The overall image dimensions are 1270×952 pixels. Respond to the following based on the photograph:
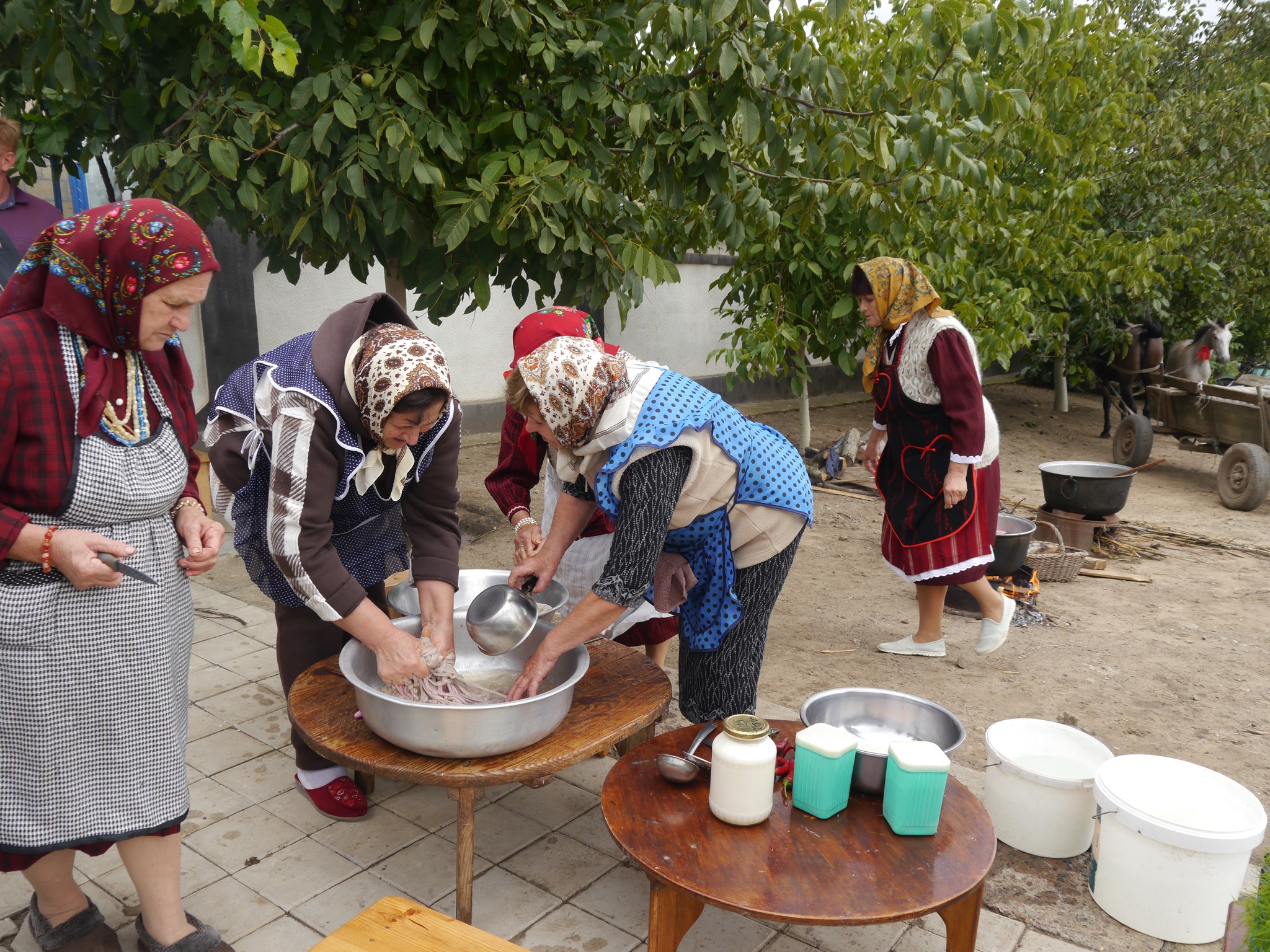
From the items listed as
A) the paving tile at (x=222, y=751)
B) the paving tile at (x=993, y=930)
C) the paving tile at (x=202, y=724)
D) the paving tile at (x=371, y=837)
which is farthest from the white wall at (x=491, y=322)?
the paving tile at (x=993, y=930)

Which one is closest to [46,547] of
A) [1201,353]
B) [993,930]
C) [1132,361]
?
[993,930]

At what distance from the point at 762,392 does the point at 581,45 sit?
28.9 feet

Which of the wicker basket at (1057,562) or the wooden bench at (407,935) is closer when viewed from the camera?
the wooden bench at (407,935)

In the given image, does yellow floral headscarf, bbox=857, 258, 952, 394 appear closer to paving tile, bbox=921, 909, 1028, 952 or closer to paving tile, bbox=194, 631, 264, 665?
paving tile, bbox=921, 909, 1028, 952

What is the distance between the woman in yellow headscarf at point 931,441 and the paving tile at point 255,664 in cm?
268

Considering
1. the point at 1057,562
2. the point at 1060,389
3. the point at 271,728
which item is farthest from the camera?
the point at 1060,389

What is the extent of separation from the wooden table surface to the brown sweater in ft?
0.89

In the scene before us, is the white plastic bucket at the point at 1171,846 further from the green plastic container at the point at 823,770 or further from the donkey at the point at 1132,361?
the donkey at the point at 1132,361

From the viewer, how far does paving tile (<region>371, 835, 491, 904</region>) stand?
237cm

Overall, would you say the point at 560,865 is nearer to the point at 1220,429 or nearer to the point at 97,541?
the point at 97,541

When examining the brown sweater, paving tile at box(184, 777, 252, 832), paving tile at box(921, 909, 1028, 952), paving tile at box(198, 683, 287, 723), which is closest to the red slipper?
paving tile at box(184, 777, 252, 832)

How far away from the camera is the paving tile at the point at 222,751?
2.98m

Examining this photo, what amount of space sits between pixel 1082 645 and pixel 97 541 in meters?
4.30

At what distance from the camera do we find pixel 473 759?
1914mm
